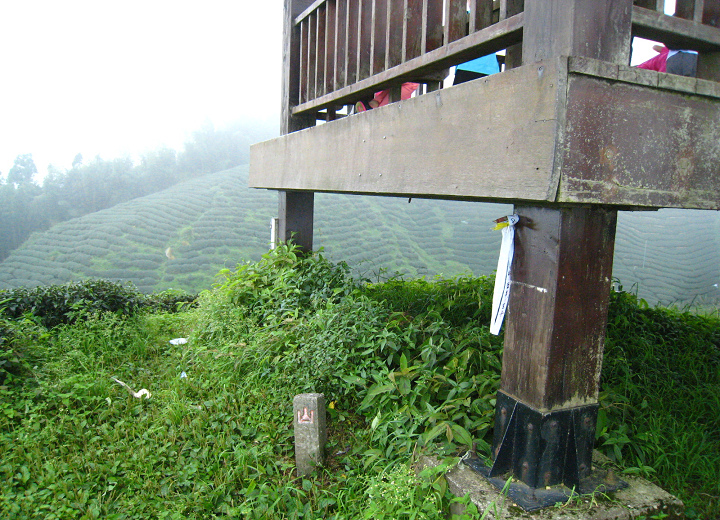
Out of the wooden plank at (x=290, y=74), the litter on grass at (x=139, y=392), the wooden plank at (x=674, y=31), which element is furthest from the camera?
the wooden plank at (x=290, y=74)

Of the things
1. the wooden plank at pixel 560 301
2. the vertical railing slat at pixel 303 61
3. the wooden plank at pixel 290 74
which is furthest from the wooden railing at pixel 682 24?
the wooden plank at pixel 290 74

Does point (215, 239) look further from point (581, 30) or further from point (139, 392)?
point (581, 30)

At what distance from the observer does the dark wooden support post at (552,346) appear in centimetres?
181

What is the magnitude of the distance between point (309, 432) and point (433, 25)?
216 centimetres

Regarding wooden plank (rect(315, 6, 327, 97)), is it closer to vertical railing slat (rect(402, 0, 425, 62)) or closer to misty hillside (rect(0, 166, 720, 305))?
vertical railing slat (rect(402, 0, 425, 62))

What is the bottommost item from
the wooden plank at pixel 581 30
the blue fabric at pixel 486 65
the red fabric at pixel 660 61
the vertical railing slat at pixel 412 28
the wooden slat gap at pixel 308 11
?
the wooden plank at pixel 581 30

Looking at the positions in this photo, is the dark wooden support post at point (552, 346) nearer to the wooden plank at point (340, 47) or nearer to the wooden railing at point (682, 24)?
the wooden railing at point (682, 24)

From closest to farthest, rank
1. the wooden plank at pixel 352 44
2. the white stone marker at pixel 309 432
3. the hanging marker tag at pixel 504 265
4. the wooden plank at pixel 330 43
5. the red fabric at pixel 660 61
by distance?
the hanging marker tag at pixel 504 265, the red fabric at pixel 660 61, the white stone marker at pixel 309 432, the wooden plank at pixel 352 44, the wooden plank at pixel 330 43

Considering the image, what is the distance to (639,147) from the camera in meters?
1.58

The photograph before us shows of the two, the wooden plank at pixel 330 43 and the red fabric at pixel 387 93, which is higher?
the wooden plank at pixel 330 43

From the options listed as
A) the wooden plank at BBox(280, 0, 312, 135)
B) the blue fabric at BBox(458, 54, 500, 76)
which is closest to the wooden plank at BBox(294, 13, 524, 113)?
the blue fabric at BBox(458, 54, 500, 76)

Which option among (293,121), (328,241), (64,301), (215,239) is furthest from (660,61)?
(215,239)

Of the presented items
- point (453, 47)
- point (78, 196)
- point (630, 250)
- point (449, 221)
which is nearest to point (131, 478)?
point (453, 47)

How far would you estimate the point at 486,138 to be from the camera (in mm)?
1731
